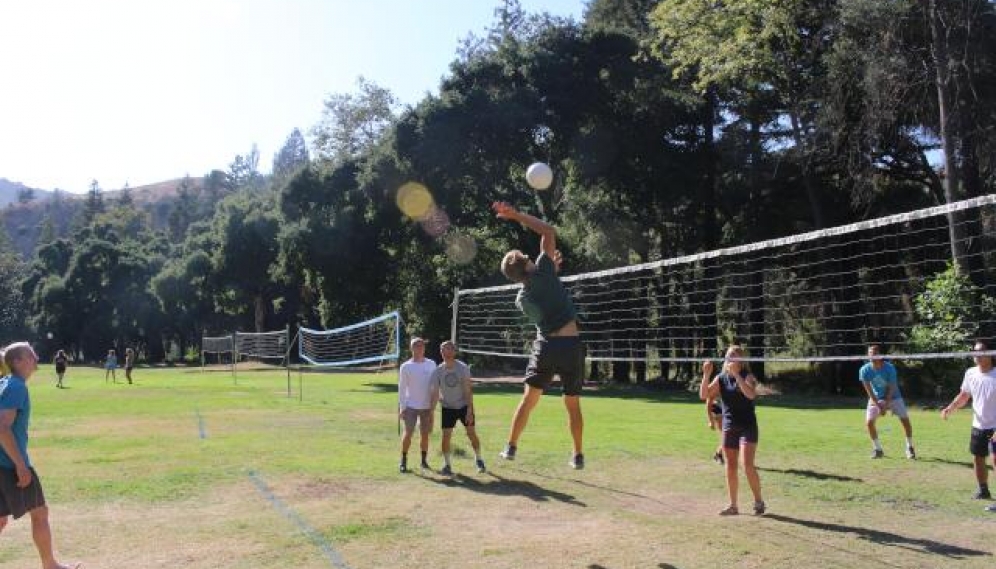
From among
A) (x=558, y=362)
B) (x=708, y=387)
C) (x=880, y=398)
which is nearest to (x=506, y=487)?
(x=708, y=387)

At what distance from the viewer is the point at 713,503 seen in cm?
988

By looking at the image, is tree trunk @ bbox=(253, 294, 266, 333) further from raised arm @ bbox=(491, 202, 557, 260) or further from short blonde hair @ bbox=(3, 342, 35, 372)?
raised arm @ bbox=(491, 202, 557, 260)

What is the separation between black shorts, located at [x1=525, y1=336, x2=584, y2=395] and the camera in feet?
27.0

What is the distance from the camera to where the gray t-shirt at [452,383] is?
12648 mm

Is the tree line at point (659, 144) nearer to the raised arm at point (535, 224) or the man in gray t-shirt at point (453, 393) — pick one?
the man in gray t-shirt at point (453, 393)

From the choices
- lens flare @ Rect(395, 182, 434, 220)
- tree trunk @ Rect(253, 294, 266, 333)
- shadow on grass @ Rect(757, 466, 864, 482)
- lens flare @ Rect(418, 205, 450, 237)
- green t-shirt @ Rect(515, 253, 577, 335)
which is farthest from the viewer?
tree trunk @ Rect(253, 294, 266, 333)

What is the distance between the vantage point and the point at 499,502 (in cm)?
1005

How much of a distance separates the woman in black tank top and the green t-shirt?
224cm

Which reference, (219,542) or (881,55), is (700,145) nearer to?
(881,55)

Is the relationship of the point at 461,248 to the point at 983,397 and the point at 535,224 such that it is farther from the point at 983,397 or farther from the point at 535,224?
the point at 535,224

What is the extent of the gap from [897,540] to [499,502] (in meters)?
4.15

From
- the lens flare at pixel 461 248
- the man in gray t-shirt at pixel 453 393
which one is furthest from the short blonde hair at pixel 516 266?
the lens flare at pixel 461 248

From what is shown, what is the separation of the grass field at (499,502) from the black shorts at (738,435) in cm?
78

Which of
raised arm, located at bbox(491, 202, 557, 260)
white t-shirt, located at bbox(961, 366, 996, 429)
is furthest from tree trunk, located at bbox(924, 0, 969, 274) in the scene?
raised arm, located at bbox(491, 202, 557, 260)
